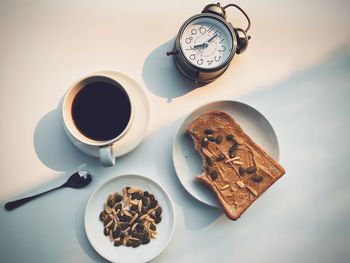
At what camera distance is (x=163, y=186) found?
107 cm

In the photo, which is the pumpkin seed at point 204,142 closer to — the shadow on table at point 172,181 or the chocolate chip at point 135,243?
the shadow on table at point 172,181

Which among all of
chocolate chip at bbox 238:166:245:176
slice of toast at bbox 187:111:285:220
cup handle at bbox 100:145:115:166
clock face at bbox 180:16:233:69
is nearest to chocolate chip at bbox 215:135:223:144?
slice of toast at bbox 187:111:285:220

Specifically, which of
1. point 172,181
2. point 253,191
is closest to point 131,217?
point 172,181

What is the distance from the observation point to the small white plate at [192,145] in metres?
1.03

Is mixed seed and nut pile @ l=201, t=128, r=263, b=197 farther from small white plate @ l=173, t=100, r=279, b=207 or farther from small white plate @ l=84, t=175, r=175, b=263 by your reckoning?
small white plate @ l=84, t=175, r=175, b=263

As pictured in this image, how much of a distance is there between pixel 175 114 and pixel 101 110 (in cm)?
25

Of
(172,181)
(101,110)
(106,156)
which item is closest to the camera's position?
(106,156)

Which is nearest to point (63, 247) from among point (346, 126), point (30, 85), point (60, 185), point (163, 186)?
point (60, 185)

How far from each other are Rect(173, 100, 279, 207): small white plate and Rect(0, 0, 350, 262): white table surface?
0.05 m

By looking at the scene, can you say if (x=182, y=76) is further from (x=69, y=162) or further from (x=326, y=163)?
(x=326, y=163)

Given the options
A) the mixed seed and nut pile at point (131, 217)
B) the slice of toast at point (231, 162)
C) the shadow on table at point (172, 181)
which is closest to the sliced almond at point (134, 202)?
the mixed seed and nut pile at point (131, 217)

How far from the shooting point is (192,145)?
1.07m

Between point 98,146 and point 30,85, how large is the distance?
1.24 ft

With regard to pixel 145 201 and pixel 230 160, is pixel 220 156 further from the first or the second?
pixel 145 201
